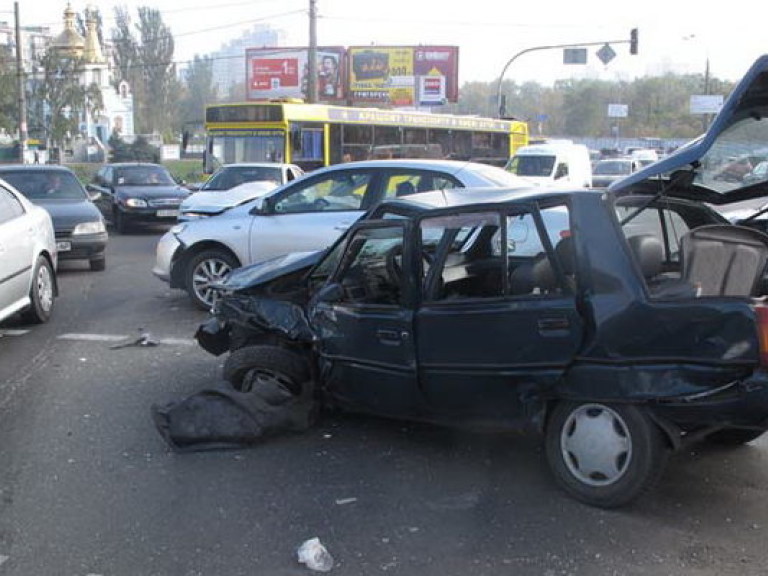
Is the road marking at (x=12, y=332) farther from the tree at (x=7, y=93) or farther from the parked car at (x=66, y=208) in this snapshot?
the tree at (x=7, y=93)

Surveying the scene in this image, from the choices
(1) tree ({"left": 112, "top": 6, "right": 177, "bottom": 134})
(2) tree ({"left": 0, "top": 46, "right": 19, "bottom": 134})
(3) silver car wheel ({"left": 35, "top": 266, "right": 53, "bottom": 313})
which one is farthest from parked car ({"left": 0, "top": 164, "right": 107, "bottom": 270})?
(1) tree ({"left": 112, "top": 6, "right": 177, "bottom": 134})

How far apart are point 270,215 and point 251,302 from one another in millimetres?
3476

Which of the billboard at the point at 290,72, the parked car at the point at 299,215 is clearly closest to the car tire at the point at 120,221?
the parked car at the point at 299,215

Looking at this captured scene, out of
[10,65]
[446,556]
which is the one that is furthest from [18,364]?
[10,65]

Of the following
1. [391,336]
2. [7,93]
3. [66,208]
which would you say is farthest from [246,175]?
[7,93]

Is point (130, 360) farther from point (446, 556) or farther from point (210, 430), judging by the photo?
point (446, 556)

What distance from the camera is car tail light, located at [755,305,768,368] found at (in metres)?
3.59

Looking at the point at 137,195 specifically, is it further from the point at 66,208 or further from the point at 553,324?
the point at 553,324

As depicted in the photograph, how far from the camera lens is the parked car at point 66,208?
1194cm

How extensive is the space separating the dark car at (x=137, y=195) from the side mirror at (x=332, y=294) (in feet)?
43.0

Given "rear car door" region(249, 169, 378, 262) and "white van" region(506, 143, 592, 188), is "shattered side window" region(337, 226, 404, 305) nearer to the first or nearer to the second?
"rear car door" region(249, 169, 378, 262)

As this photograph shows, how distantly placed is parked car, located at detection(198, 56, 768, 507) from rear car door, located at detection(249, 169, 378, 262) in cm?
309

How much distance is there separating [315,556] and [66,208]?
10002 millimetres

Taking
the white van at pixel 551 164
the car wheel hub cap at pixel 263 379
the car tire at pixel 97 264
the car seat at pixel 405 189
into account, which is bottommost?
the car tire at pixel 97 264
